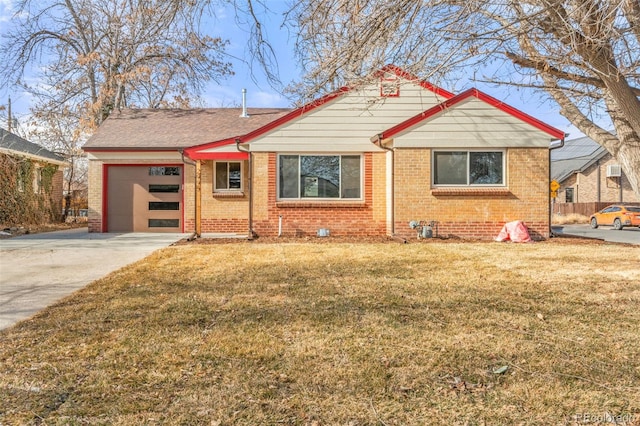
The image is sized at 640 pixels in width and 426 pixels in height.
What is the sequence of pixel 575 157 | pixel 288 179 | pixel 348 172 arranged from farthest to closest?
pixel 575 157
pixel 348 172
pixel 288 179

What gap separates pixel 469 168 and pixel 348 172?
3280 mm

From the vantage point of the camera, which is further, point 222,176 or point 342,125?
point 222,176

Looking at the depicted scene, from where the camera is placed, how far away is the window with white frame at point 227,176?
1348 cm

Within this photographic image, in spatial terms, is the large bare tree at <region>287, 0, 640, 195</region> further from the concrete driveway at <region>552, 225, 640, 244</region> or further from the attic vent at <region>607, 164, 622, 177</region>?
the attic vent at <region>607, 164, 622, 177</region>

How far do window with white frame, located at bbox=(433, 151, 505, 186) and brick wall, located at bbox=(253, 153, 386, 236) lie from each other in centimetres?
185

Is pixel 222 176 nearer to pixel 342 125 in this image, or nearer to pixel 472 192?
pixel 342 125

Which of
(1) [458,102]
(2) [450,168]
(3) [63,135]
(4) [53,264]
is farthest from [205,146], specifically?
(3) [63,135]

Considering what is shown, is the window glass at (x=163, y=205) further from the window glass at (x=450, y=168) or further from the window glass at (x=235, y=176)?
the window glass at (x=450, y=168)

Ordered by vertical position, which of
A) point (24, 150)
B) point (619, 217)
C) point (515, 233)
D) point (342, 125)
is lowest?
point (515, 233)

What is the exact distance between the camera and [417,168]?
36.3 ft

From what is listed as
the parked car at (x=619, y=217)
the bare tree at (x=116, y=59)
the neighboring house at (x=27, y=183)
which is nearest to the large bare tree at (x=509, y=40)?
the bare tree at (x=116, y=59)

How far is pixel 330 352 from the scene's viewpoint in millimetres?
3260

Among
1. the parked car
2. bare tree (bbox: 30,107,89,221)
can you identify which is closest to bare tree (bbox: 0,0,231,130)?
bare tree (bbox: 30,107,89,221)

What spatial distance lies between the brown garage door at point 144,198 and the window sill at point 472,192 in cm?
829
